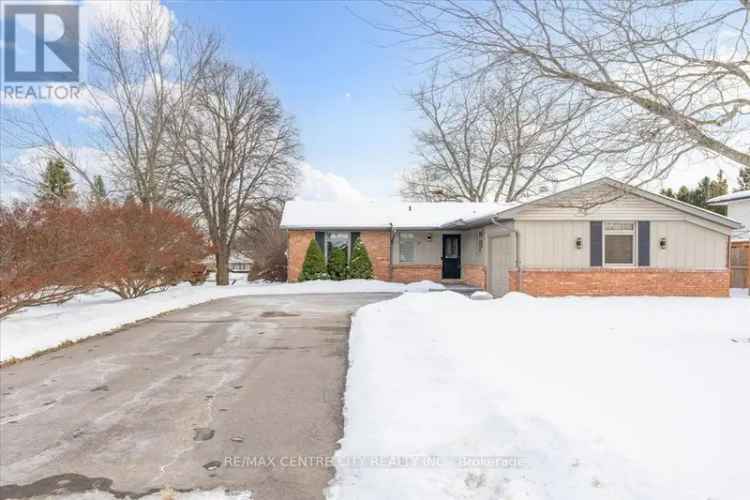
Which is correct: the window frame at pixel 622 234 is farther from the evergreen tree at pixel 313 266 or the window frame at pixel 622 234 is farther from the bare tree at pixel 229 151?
the bare tree at pixel 229 151

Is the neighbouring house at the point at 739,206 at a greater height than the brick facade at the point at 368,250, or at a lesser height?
greater

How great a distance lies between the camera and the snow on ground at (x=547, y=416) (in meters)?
2.86

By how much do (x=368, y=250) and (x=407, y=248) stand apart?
1921mm

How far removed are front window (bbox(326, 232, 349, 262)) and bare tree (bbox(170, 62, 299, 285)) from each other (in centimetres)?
522

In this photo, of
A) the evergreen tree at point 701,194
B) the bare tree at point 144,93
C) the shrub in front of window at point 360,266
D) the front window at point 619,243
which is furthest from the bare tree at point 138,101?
the evergreen tree at point 701,194

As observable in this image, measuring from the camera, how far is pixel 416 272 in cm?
2188

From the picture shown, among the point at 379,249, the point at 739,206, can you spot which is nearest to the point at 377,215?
the point at 379,249

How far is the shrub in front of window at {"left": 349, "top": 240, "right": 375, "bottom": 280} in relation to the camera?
69.5 feet

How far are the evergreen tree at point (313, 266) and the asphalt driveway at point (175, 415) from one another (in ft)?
40.4

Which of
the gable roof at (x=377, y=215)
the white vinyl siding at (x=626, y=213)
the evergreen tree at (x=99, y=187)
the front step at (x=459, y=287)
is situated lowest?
the front step at (x=459, y=287)

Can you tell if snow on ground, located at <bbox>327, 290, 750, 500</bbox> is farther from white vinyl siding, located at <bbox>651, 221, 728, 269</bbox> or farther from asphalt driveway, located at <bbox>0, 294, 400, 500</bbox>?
white vinyl siding, located at <bbox>651, 221, 728, 269</bbox>

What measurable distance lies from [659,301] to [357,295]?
9.34 meters

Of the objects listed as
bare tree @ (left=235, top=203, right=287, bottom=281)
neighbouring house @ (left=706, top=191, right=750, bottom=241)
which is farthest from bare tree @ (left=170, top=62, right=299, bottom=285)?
neighbouring house @ (left=706, top=191, right=750, bottom=241)

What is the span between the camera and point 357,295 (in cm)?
1644
